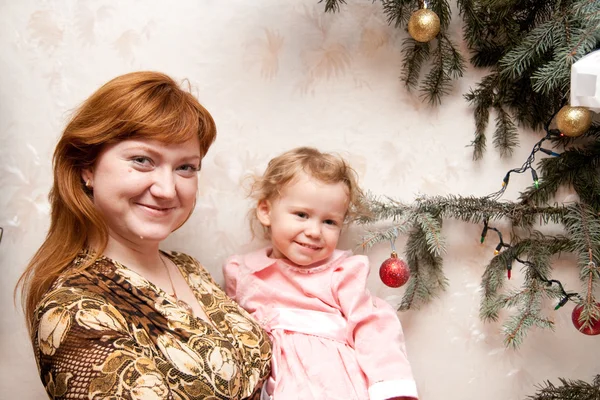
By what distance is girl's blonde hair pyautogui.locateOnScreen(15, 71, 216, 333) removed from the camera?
129 centimetres

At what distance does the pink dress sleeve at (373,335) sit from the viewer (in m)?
1.52

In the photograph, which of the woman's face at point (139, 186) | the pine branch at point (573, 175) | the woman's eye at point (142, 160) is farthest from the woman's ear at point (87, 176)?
the pine branch at point (573, 175)

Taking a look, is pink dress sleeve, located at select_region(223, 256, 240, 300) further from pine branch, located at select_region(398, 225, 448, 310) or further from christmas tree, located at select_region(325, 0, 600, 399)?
pine branch, located at select_region(398, 225, 448, 310)

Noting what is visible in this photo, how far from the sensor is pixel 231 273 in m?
1.79

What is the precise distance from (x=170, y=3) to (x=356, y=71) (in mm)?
629

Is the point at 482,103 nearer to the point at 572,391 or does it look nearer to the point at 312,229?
the point at 312,229

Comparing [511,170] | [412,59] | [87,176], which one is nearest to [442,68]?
[412,59]

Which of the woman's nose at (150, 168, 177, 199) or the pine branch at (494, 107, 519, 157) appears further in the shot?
the pine branch at (494, 107, 519, 157)

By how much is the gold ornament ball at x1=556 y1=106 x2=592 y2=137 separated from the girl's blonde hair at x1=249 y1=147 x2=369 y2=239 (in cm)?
60

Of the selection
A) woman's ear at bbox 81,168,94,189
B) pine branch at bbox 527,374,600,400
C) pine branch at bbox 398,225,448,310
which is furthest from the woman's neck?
pine branch at bbox 527,374,600,400

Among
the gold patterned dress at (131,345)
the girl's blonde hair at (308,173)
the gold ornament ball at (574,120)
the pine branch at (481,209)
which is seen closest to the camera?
the gold patterned dress at (131,345)

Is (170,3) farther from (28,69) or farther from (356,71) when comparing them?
(356,71)

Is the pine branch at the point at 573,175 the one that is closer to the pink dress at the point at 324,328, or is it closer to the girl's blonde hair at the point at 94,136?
the pink dress at the point at 324,328

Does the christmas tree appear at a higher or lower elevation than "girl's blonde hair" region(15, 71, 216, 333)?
higher
